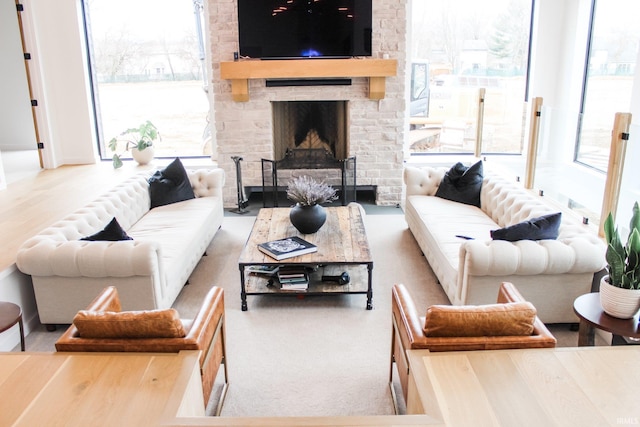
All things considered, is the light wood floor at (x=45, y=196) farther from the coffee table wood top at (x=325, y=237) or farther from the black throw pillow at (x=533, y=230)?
the black throw pillow at (x=533, y=230)

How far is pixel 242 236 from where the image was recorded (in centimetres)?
575

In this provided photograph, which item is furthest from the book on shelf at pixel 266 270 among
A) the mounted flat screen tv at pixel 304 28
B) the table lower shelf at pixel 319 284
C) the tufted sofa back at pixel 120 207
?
the mounted flat screen tv at pixel 304 28

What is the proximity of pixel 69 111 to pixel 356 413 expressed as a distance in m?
6.28

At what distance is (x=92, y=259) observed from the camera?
3539 mm

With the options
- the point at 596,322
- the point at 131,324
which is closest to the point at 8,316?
the point at 131,324

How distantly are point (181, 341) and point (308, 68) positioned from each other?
4513 mm

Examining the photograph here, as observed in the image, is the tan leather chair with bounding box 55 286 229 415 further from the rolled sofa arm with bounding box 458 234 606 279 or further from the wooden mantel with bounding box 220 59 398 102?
the wooden mantel with bounding box 220 59 398 102

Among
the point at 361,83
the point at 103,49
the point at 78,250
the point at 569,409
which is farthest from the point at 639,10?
the point at 103,49

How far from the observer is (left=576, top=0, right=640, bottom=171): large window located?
5844 mm

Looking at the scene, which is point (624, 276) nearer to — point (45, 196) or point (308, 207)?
point (308, 207)

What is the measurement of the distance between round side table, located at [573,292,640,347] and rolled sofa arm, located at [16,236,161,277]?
265 cm

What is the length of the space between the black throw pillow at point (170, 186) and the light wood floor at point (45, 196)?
86 cm

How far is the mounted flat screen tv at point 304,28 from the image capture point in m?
6.32

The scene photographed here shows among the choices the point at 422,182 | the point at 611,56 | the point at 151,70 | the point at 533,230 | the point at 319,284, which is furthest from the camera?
the point at 151,70
